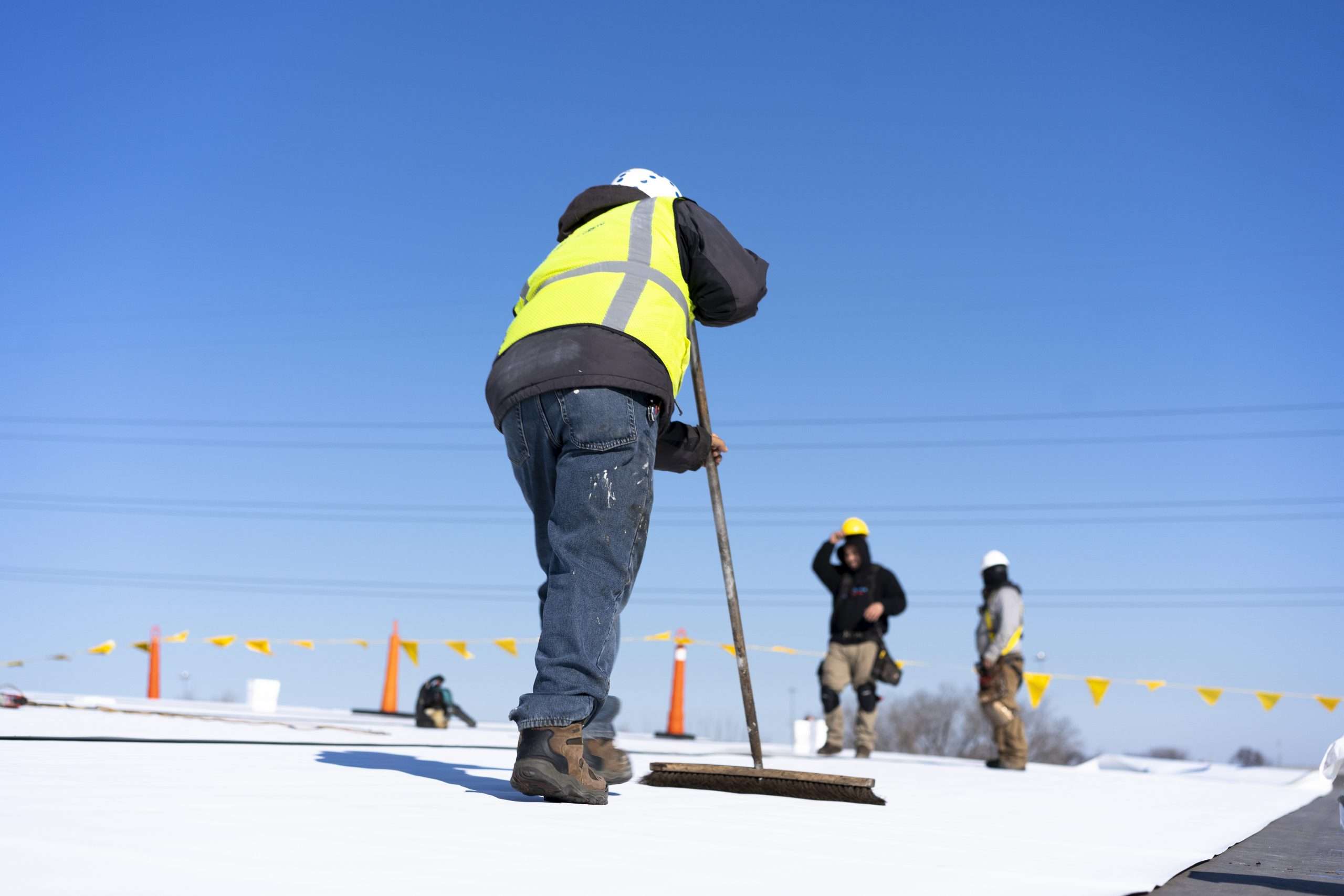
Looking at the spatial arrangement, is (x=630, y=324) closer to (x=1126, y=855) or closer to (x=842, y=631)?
(x=1126, y=855)

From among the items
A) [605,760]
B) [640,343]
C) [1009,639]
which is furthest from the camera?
[1009,639]

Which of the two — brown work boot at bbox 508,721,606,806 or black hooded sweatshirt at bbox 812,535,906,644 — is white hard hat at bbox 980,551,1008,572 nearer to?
black hooded sweatshirt at bbox 812,535,906,644

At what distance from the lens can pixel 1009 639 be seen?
9602mm

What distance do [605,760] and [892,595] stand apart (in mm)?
7088

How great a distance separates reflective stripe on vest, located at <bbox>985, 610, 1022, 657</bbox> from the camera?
9602 millimetres

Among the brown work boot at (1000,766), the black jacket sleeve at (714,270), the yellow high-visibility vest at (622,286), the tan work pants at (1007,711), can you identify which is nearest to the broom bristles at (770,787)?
the yellow high-visibility vest at (622,286)

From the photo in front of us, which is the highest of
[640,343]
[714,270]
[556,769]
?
[714,270]

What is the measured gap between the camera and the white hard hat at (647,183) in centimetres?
346

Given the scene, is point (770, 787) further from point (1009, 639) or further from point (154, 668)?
point (154, 668)

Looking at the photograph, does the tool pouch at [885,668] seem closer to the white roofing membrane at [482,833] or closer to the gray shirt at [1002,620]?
the gray shirt at [1002,620]

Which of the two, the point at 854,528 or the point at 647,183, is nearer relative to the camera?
the point at 647,183

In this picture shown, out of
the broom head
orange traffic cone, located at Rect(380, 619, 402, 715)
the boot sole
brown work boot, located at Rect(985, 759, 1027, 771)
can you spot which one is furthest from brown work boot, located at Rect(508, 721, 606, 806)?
orange traffic cone, located at Rect(380, 619, 402, 715)

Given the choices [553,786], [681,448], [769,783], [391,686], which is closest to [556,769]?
[553,786]

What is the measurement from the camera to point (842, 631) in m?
9.94
